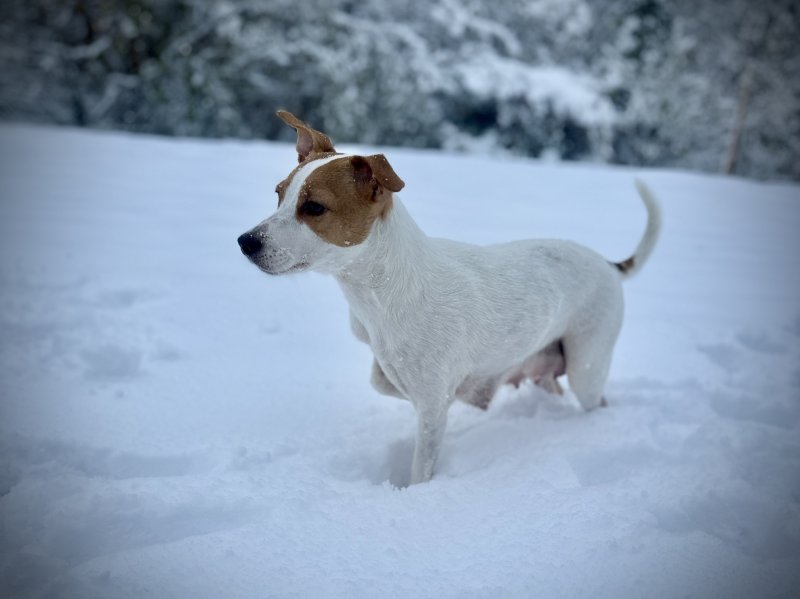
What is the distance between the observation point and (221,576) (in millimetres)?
1468

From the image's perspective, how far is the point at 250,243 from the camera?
163 cm

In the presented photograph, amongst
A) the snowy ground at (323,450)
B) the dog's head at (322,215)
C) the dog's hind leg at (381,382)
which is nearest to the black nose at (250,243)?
the dog's head at (322,215)

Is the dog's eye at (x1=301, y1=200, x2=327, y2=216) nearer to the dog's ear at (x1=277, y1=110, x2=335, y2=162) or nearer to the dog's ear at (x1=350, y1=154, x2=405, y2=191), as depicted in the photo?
the dog's ear at (x1=350, y1=154, x2=405, y2=191)

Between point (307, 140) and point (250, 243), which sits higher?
point (307, 140)

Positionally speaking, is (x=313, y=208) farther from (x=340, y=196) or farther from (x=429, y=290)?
(x=429, y=290)

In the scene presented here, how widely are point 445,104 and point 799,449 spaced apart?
1180cm

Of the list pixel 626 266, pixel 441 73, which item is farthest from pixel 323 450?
pixel 441 73

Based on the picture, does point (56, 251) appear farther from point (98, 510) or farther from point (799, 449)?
point (799, 449)

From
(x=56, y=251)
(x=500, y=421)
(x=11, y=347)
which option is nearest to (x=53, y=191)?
(x=56, y=251)

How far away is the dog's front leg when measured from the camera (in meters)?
1.94

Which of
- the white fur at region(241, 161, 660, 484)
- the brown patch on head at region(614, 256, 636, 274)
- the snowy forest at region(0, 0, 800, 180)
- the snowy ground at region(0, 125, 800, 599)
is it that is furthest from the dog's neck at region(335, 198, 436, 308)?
the snowy forest at region(0, 0, 800, 180)

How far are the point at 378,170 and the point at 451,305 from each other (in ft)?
1.84

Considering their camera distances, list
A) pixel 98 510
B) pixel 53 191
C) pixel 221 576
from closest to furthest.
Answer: pixel 221 576 → pixel 98 510 → pixel 53 191

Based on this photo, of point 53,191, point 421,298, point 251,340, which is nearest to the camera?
point 421,298
